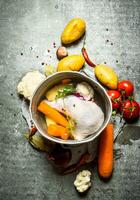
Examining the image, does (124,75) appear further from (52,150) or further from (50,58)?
(52,150)

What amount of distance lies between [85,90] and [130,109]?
0.20 metres

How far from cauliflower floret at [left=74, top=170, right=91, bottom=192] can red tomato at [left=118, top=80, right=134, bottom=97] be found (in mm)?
346

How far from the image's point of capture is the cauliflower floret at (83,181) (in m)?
1.65

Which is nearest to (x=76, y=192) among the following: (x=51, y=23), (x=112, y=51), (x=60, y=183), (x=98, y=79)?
(x=60, y=183)

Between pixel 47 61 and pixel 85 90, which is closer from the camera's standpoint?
pixel 85 90

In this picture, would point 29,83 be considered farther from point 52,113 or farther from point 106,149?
point 106,149

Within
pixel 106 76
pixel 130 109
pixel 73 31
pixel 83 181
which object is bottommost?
pixel 83 181

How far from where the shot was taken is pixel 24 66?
1718 millimetres

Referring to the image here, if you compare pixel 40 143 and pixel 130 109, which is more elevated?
pixel 130 109

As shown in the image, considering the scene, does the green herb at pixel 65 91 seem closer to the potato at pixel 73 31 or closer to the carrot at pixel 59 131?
the carrot at pixel 59 131

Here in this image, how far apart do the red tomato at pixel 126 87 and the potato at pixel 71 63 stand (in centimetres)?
18

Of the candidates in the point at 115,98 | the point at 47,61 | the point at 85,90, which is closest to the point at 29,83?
the point at 47,61

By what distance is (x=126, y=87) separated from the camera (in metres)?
1.66

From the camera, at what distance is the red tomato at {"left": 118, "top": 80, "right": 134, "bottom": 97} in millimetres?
1659
